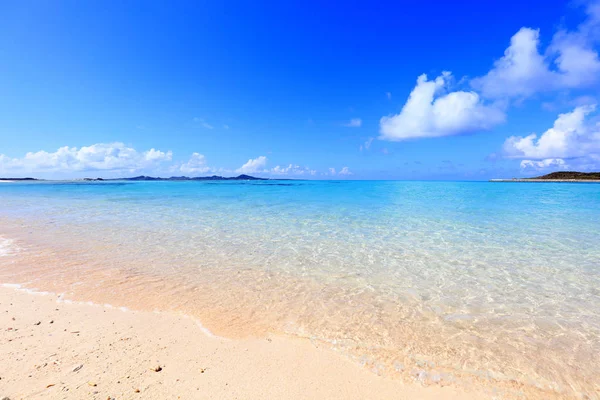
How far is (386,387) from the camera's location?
10.4ft

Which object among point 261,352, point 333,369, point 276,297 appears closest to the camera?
point 333,369

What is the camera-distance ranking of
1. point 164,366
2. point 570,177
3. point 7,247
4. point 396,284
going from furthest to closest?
point 570,177 → point 7,247 → point 396,284 → point 164,366

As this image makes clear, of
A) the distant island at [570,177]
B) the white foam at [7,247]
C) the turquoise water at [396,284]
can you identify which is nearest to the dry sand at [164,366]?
the turquoise water at [396,284]

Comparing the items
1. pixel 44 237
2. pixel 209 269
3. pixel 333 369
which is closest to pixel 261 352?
pixel 333 369

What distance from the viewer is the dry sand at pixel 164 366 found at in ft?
9.64

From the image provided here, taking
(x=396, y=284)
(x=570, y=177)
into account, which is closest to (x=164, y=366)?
(x=396, y=284)

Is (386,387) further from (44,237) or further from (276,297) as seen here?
(44,237)

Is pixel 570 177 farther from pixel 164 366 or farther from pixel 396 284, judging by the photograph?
pixel 164 366

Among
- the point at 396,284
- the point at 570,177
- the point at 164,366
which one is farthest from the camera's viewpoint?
the point at 570,177

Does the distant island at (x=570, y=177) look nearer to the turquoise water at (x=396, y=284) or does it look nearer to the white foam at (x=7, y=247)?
the turquoise water at (x=396, y=284)

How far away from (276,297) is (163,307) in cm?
202

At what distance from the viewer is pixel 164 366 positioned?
3.30 m

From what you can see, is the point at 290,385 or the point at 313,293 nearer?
the point at 290,385

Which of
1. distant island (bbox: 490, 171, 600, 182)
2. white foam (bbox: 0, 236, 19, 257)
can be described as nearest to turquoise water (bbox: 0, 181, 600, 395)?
white foam (bbox: 0, 236, 19, 257)
